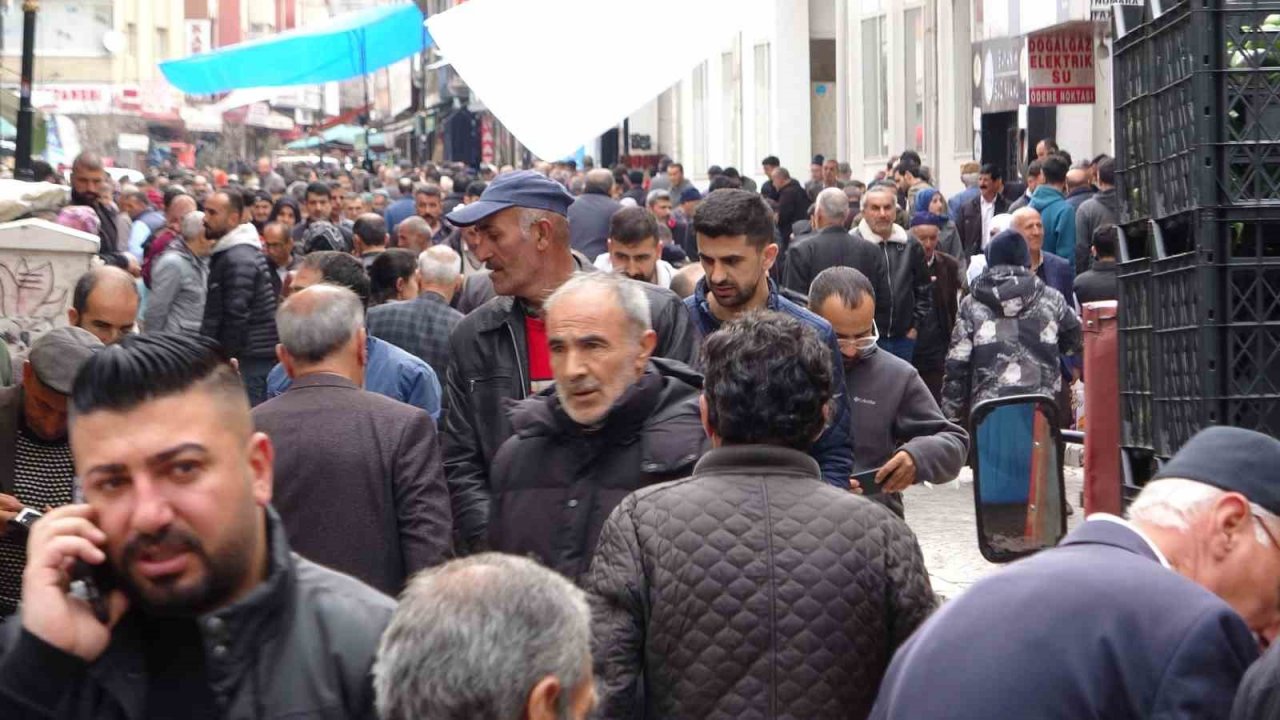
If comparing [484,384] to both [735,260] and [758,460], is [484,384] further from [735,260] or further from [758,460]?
[758,460]

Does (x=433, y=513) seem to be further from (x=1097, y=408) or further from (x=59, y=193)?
(x=59, y=193)

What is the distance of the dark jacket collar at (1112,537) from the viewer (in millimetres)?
3455

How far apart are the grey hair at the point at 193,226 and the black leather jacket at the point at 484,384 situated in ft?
24.4

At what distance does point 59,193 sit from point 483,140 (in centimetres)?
4185

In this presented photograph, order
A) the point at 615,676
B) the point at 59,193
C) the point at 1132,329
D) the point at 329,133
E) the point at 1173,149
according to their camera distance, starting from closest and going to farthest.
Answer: the point at 615,676
the point at 1173,149
the point at 1132,329
the point at 59,193
the point at 329,133

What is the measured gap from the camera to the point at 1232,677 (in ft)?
10.5

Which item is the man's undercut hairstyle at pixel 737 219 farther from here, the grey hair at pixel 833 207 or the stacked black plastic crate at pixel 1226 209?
the grey hair at pixel 833 207

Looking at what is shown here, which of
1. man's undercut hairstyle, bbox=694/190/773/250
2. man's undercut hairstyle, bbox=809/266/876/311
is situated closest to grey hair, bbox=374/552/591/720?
man's undercut hairstyle, bbox=694/190/773/250

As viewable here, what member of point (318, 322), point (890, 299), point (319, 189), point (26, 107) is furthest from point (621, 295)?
point (319, 189)

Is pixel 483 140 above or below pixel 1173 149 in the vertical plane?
above

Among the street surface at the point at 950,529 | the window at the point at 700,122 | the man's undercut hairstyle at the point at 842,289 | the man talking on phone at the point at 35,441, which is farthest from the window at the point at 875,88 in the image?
the man talking on phone at the point at 35,441

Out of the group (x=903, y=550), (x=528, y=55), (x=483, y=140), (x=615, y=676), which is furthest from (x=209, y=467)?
(x=483, y=140)

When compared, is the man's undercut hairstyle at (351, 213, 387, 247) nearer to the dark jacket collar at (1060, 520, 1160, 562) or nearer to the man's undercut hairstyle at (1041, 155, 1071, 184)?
the man's undercut hairstyle at (1041, 155, 1071, 184)

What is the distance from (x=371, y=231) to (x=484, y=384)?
663 cm
